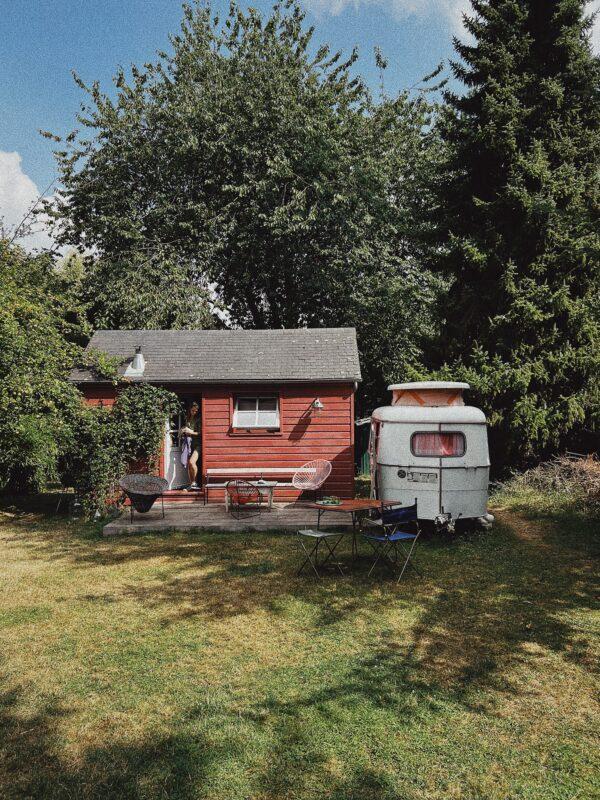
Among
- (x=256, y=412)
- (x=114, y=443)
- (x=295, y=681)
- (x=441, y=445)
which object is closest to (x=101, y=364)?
(x=114, y=443)

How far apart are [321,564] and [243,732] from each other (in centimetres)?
479

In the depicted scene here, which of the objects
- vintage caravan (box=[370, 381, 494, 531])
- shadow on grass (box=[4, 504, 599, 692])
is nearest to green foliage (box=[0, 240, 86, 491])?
shadow on grass (box=[4, 504, 599, 692])

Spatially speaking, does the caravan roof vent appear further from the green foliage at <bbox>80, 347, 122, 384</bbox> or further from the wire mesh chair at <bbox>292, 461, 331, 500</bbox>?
the green foliage at <bbox>80, 347, 122, 384</bbox>

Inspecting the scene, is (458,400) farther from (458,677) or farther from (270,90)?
(270,90)

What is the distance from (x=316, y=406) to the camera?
47.1 ft

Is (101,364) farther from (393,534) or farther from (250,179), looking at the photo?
(250,179)

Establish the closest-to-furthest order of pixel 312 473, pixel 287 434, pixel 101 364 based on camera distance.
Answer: pixel 312 473
pixel 101 364
pixel 287 434

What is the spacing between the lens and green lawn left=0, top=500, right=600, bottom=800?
12.3 ft

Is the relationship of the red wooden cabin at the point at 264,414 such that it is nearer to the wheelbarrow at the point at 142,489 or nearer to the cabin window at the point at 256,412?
the cabin window at the point at 256,412

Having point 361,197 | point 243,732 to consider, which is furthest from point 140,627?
point 361,197

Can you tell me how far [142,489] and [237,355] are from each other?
15.5 feet

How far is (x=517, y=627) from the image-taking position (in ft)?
21.0

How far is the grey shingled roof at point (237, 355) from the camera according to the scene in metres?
14.2

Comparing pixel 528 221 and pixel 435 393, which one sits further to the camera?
pixel 528 221
